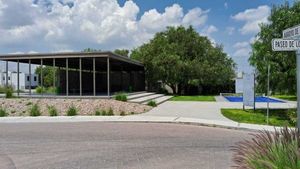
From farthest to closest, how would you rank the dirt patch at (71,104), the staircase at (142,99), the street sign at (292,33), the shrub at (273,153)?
the staircase at (142,99), the dirt patch at (71,104), the street sign at (292,33), the shrub at (273,153)

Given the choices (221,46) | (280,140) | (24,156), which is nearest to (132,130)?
(24,156)

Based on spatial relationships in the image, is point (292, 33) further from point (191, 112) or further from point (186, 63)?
point (186, 63)

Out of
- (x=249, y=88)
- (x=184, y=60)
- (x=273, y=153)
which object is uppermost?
(x=184, y=60)

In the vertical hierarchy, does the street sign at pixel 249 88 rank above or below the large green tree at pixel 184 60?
below

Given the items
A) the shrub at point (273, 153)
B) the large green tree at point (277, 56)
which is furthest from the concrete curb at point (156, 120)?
the shrub at point (273, 153)

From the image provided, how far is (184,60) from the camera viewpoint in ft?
147

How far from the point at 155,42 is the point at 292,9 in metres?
27.2

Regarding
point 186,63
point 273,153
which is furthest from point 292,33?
point 186,63

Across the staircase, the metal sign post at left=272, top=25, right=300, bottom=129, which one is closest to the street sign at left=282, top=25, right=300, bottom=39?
the metal sign post at left=272, top=25, right=300, bottom=129

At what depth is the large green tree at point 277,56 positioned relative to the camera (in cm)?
1898

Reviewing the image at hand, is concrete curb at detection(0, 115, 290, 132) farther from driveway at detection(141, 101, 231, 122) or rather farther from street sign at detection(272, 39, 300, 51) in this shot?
street sign at detection(272, 39, 300, 51)

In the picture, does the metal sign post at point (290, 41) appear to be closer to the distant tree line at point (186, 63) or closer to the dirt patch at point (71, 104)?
the dirt patch at point (71, 104)

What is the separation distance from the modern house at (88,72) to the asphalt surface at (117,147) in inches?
496

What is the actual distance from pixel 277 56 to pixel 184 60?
84.0ft
